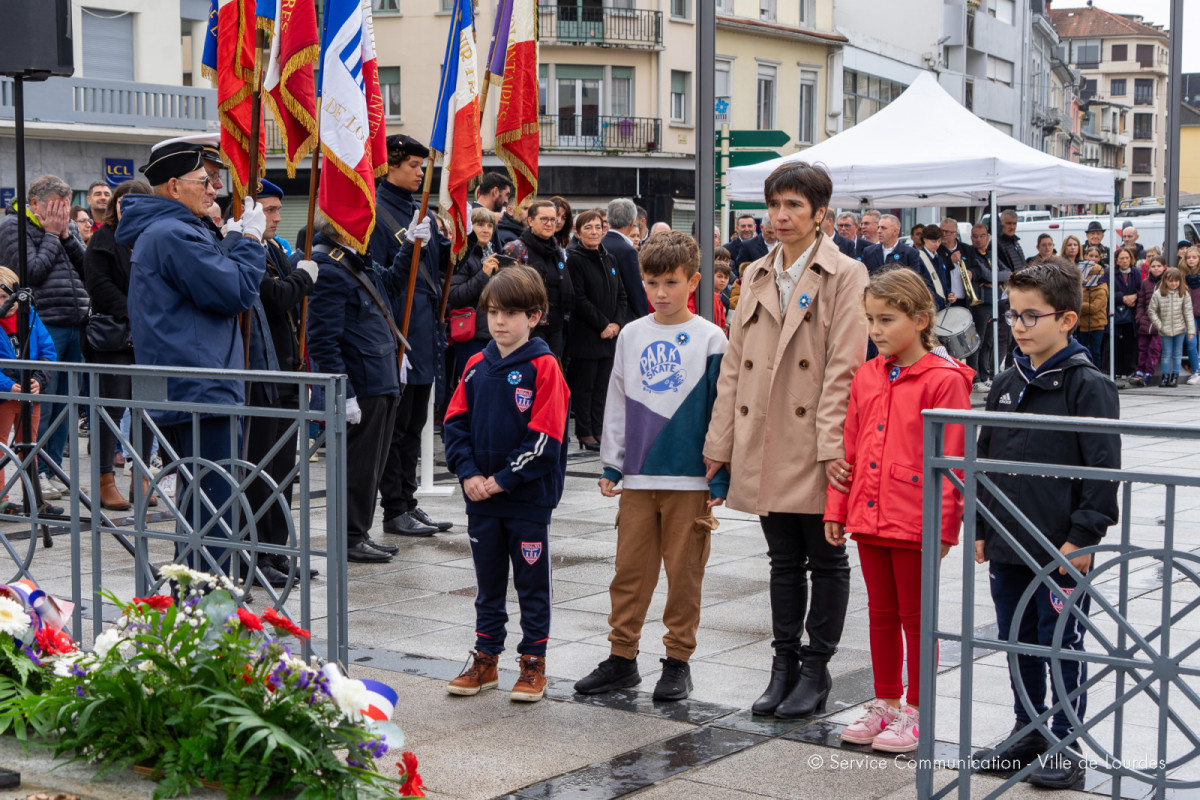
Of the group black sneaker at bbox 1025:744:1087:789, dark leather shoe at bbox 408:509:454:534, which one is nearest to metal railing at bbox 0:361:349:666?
black sneaker at bbox 1025:744:1087:789

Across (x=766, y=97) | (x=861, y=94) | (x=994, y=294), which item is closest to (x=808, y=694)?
(x=994, y=294)

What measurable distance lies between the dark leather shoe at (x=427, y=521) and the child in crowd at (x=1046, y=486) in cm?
453

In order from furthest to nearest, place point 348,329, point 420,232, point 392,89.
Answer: point 392,89, point 420,232, point 348,329

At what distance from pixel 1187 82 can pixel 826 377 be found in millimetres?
142827

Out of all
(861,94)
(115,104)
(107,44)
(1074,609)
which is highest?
(861,94)

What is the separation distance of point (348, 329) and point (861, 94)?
41.9 metres

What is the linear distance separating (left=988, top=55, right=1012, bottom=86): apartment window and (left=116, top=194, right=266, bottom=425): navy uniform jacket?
5524 cm

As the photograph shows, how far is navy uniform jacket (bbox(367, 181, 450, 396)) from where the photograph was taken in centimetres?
802

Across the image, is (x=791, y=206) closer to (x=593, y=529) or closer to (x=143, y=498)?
(x=143, y=498)

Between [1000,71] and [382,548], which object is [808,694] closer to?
[382,548]

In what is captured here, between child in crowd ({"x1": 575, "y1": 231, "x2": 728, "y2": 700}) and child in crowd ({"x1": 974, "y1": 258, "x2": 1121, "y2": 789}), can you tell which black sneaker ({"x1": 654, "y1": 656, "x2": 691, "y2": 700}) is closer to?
child in crowd ({"x1": 575, "y1": 231, "x2": 728, "y2": 700})

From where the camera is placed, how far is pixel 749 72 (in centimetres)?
4203

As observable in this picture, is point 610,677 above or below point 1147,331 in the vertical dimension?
below

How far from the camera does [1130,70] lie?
375 feet
